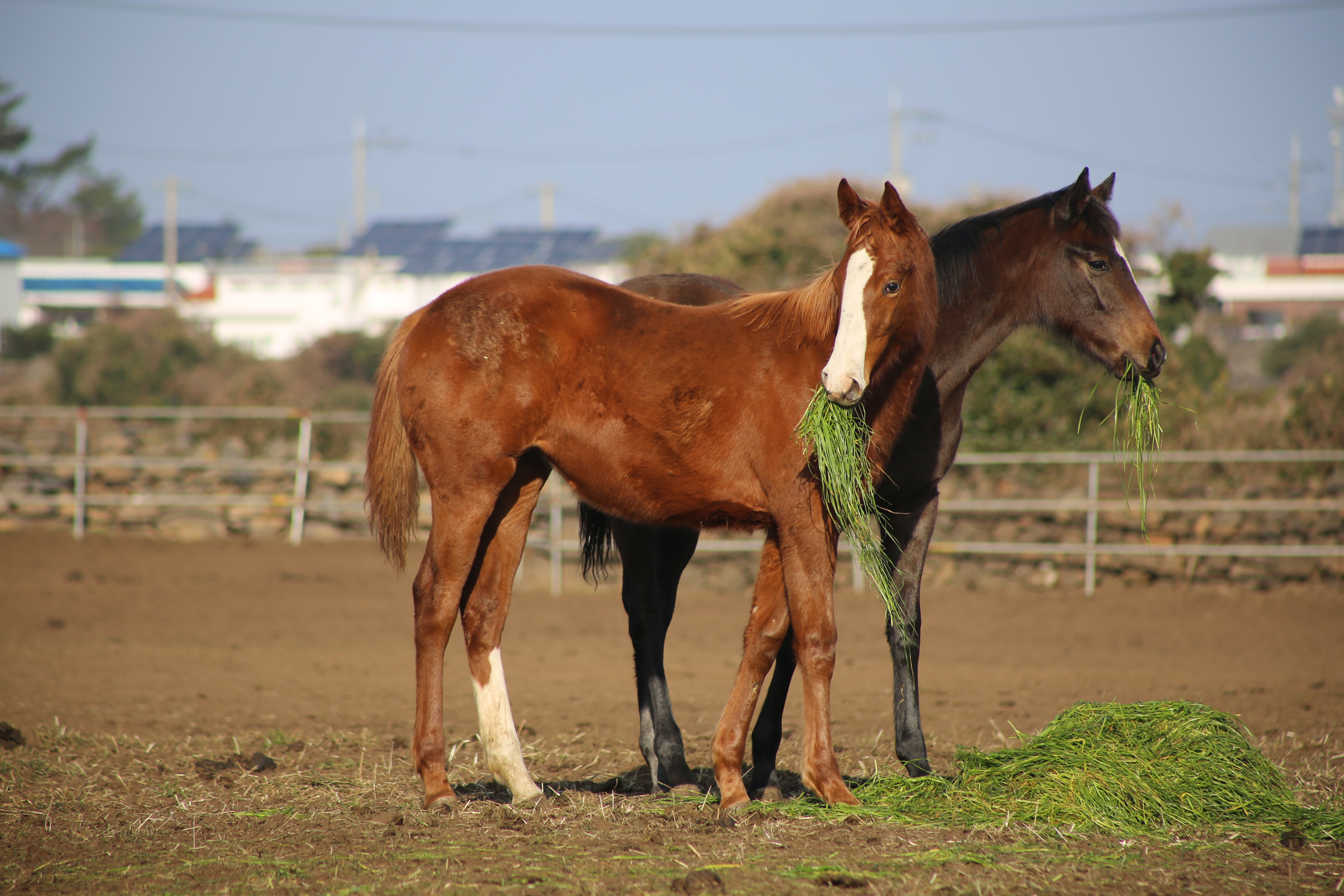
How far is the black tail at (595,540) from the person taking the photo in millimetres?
4680

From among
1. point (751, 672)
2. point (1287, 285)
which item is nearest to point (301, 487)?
point (751, 672)

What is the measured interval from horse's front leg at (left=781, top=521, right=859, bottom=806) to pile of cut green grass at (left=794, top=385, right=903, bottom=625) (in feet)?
Result: 0.29

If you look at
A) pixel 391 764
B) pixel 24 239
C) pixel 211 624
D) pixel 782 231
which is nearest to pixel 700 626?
pixel 211 624

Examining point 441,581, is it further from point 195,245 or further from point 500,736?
point 195,245

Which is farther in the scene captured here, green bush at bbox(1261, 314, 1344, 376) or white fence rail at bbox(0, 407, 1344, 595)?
green bush at bbox(1261, 314, 1344, 376)

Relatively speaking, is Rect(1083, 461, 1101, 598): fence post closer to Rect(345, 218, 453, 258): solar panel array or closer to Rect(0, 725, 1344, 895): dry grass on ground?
Rect(0, 725, 1344, 895): dry grass on ground

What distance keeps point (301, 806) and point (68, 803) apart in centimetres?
82

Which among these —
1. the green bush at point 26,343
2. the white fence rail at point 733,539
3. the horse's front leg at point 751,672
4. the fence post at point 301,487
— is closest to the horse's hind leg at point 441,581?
the horse's front leg at point 751,672

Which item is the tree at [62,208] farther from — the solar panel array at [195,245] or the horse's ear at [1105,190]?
the horse's ear at [1105,190]

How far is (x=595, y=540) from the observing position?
473 centimetres

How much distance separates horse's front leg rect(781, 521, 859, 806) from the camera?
3285 millimetres

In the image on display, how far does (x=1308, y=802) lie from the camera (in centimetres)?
371

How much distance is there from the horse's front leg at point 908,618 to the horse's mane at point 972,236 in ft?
2.74

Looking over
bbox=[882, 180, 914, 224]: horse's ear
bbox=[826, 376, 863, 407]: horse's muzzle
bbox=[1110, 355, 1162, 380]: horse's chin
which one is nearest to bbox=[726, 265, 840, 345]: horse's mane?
bbox=[882, 180, 914, 224]: horse's ear
